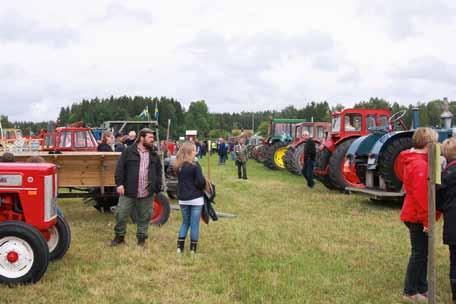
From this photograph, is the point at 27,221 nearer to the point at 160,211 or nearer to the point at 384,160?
the point at 160,211

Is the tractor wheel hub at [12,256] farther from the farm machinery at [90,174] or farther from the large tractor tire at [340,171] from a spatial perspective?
the large tractor tire at [340,171]

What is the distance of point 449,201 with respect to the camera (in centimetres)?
484

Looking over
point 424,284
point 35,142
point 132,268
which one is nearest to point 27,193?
point 132,268

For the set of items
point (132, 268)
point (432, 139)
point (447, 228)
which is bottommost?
point (132, 268)

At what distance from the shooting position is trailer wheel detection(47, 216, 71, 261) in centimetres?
682

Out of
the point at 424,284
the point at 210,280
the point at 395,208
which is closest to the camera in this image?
the point at 424,284

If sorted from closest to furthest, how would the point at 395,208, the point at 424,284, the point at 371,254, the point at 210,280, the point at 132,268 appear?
1. the point at 424,284
2. the point at 210,280
3. the point at 132,268
4. the point at 371,254
5. the point at 395,208

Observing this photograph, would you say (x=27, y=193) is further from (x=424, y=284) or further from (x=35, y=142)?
(x=35, y=142)

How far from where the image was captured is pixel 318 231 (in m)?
8.55

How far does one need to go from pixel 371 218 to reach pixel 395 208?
1602 millimetres

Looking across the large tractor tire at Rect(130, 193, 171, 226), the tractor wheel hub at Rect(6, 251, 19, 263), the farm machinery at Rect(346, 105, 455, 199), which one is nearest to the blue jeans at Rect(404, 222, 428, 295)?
the tractor wheel hub at Rect(6, 251, 19, 263)

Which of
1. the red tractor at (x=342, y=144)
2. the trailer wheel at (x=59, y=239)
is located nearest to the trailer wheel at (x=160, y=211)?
the trailer wheel at (x=59, y=239)

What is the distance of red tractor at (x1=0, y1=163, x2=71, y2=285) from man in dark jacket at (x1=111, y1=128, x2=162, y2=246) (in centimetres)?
91

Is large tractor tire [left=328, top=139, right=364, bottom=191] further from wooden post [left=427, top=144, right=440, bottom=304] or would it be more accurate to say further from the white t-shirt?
wooden post [left=427, top=144, right=440, bottom=304]
